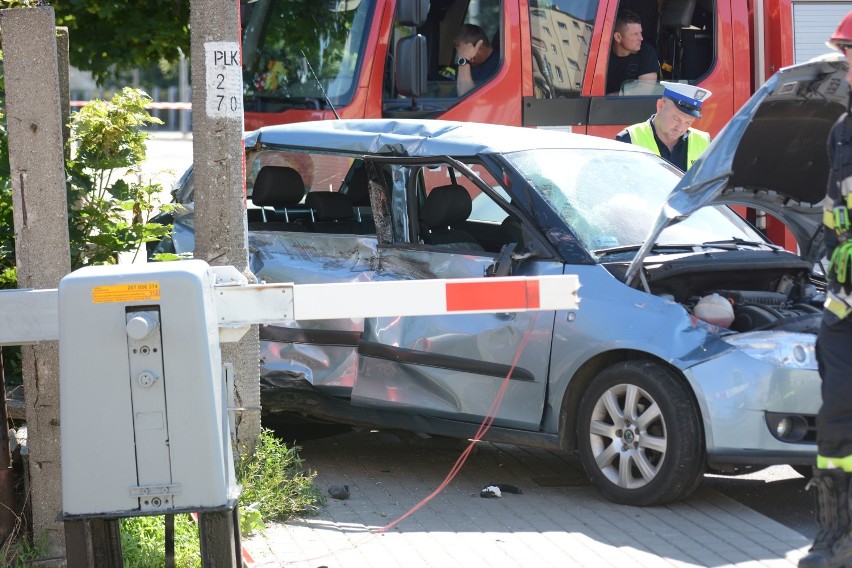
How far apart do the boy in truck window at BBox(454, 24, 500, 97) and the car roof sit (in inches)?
115

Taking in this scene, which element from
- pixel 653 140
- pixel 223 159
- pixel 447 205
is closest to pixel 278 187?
pixel 447 205

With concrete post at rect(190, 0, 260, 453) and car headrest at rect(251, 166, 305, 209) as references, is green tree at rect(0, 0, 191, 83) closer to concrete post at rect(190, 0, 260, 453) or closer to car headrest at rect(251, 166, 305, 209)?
car headrest at rect(251, 166, 305, 209)

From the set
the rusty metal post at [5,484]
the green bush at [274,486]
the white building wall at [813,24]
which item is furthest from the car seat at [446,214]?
the white building wall at [813,24]

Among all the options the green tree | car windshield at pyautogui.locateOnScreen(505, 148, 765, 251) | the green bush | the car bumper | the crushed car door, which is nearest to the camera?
the car bumper

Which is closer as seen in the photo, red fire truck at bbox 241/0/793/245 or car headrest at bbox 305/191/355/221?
car headrest at bbox 305/191/355/221

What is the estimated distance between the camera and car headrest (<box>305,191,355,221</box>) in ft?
24.9

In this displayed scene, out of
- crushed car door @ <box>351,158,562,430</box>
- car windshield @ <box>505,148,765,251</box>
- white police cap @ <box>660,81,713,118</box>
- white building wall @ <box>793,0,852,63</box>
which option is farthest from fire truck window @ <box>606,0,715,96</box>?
crushed car door @ <box>351,158,562,430</box>

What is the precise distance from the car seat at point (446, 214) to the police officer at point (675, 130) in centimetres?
177

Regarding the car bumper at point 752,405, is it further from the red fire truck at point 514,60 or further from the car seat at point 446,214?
the red fire truck at point 514,60

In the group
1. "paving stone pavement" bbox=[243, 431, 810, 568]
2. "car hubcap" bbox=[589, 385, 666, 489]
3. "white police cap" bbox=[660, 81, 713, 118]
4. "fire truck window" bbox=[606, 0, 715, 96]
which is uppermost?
"fire truck window" bbox=[606, 0, 715, 96]

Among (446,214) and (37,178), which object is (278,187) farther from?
(37,178)

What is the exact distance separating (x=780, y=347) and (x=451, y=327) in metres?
1.55

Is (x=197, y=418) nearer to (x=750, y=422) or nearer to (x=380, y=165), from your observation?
(x=750, y=422)

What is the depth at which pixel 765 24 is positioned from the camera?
33.7ft
